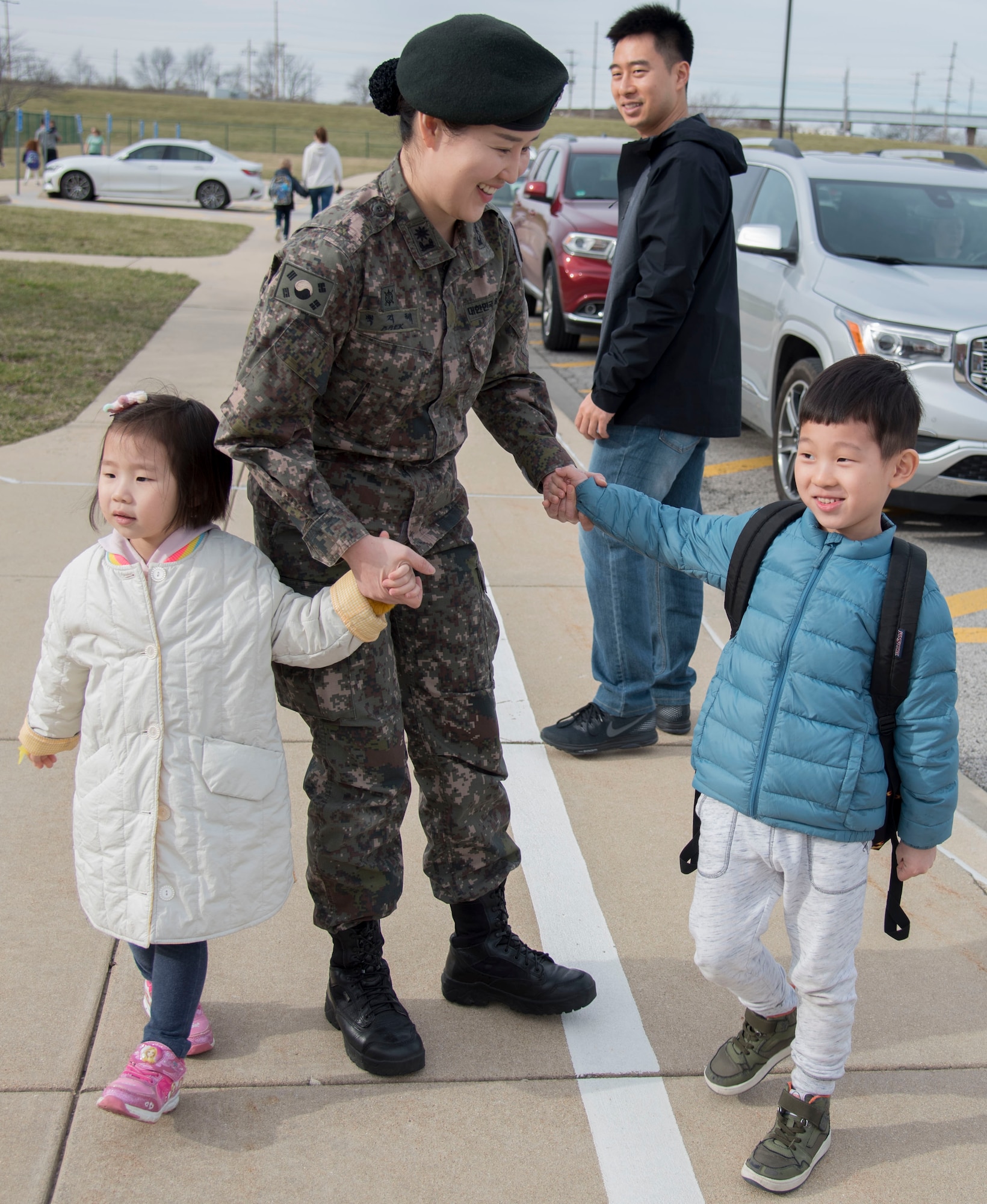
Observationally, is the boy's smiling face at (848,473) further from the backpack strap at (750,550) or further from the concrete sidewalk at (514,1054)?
the concrete sidewalk at (514,1054)

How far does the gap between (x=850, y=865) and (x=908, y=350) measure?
4.58 m

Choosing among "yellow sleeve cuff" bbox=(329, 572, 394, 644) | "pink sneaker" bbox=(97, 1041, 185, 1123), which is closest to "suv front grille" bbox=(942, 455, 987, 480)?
"yellow sleeve cuff" bbox=(329, 572, 394, 644)

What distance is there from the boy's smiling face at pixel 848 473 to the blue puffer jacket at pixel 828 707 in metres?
0.06

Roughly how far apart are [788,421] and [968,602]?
1.76 metres

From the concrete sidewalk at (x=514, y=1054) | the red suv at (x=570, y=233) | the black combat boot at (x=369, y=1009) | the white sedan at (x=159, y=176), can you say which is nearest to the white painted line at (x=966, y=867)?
the concrete sidewalk at (x=514, y=1054)

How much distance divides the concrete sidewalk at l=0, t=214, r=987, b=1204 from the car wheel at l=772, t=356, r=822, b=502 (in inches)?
136

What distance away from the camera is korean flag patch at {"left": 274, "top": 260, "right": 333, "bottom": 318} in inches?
85.7

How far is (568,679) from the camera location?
181 inches

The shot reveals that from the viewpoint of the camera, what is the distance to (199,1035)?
2.52 m

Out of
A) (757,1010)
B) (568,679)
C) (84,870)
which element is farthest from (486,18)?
(568,679)

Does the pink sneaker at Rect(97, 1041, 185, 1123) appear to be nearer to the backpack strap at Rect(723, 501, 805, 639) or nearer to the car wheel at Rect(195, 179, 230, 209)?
the backpack strap at Rect(723, 501, 805, 639)

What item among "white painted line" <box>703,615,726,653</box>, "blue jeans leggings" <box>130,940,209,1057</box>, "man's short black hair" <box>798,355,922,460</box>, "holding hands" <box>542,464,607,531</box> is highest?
"man's short black hair" <box>798,355,922,460</box>

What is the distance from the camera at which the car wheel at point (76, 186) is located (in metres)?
26.4

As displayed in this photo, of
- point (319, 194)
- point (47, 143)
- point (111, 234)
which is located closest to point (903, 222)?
point (319, 194)
